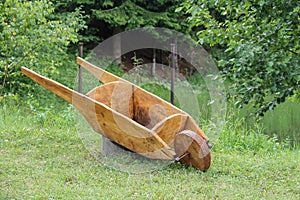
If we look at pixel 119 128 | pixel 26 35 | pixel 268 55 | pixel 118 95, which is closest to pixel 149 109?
pixel 118 95

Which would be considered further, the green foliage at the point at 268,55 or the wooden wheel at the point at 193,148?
the wooden wheel at the point at 193,148

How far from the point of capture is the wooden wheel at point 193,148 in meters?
4.45

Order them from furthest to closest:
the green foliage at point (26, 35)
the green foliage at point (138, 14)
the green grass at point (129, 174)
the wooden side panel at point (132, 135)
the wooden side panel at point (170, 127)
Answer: the green foliage at point (138, 14) → the green foliage at point (26, 35) → the wooden side panel at point (170, 127) → the wooden side panel at point (132, 135) → the green grass at point (129, 174)

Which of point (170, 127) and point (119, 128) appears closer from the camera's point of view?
point (119, 128)

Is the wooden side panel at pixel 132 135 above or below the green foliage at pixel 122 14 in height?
below

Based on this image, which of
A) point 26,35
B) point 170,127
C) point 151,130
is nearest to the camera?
point 151,130

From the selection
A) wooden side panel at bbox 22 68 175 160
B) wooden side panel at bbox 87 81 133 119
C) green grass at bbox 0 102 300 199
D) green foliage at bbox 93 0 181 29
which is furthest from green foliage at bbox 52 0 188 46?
wooden side panel at bbox 22 68 175 160

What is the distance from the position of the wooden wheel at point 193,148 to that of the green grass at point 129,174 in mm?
97

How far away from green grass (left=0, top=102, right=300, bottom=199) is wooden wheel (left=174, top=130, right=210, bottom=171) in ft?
0.32

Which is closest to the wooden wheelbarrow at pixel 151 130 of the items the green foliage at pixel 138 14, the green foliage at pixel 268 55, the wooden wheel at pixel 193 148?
the wooden wheel at pixel 193 148

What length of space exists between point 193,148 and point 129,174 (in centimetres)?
61

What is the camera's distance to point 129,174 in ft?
14.6

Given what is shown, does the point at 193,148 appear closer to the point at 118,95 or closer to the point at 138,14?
the point at 118,95

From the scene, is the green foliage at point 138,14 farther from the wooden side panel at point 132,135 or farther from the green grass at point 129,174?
the wooden side panel at point 132,135
